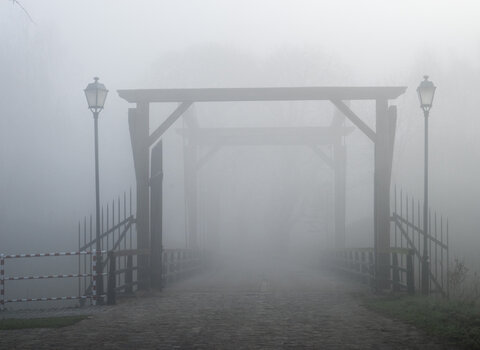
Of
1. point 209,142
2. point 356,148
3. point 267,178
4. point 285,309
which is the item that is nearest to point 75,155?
point 267,178

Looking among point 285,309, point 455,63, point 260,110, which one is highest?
point 455,63

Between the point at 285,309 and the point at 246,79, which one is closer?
the point at 285,309

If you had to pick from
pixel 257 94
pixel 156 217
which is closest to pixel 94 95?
pixel 156 217

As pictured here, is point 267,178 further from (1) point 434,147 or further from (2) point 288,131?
(2) point 288,131

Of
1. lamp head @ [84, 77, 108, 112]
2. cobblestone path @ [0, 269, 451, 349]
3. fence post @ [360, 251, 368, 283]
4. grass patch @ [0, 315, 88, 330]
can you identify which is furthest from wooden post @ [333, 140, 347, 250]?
grass patch @ [0, 315, 88, 330]

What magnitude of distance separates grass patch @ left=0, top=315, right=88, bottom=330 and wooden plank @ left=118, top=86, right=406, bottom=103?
662 cm

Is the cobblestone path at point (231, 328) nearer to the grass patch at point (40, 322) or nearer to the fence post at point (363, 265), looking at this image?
the grass patch at point (40, 322)

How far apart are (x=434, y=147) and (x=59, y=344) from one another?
125ft

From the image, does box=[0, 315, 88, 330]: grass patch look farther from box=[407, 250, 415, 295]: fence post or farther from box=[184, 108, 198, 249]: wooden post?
box=[184, 108, 198, 249]: wooden post

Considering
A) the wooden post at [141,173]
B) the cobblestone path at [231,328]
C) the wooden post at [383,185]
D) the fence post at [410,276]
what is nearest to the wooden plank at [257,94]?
the wooden post at [383,185]

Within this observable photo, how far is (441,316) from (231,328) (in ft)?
8.59

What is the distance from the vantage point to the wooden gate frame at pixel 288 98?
15.2 metres

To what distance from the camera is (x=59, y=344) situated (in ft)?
27.2

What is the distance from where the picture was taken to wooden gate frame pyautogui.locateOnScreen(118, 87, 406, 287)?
600 inches
